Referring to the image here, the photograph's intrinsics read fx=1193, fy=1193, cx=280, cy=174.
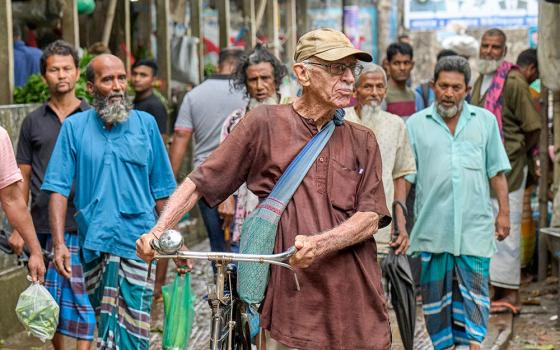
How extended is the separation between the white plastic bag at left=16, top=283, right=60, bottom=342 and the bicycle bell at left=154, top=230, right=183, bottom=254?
7.18 ft

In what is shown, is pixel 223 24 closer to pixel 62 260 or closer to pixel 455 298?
pixel 455 298

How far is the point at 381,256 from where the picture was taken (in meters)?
7.74

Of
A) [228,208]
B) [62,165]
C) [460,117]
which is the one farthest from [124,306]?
[460,117]

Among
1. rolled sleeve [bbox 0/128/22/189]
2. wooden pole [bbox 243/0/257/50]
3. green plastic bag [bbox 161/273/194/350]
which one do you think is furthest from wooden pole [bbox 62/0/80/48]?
wooden pole [bbox 243/0/257/50]

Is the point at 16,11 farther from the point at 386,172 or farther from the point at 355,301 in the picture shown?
the point at 355,301

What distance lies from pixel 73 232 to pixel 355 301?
104 inches

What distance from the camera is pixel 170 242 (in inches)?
165

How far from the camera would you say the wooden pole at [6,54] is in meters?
9.01

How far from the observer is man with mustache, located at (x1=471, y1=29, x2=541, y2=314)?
9898 millimetres

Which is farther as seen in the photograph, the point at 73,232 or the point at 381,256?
the point at 381,256

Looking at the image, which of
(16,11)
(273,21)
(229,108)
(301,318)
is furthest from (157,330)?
(273,21)

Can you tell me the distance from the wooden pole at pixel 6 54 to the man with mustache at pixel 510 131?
153 inches

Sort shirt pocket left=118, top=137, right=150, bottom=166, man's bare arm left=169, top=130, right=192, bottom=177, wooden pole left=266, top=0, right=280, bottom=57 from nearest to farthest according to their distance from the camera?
1. shirt pocket left=118, top=137, right=150, bottom=166
2. man's bare arm left=169, top=130, right=192, bottom=177
3. wooden pole left=266, top=0, right=280, bottom=57

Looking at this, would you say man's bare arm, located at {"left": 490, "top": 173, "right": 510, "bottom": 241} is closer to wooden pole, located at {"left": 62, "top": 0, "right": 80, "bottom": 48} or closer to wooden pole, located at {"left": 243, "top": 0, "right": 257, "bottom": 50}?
wooden pole, located at {"left": 62, "top": 0, "right": 80, "bottom": 48}
